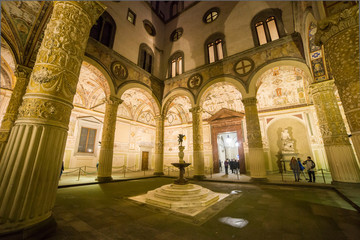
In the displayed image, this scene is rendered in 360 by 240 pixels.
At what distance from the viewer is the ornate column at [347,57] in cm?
240

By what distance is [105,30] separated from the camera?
31.0 feet

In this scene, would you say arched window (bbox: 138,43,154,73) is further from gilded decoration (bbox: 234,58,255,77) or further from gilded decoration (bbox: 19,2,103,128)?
gilded decoration (bbox: 19,2,103,128)

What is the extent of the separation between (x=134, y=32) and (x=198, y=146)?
956 cm

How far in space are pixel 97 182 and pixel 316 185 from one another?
9541 mm

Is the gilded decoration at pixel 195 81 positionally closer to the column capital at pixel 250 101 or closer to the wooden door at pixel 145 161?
the column capital at pixel 250 101

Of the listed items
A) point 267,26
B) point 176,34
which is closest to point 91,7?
point 267,26

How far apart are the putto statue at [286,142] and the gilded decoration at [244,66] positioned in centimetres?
617

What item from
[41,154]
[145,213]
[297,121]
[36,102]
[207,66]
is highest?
[207,66]

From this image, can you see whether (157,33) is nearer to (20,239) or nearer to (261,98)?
(261,98)

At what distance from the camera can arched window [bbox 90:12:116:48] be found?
8.88 m

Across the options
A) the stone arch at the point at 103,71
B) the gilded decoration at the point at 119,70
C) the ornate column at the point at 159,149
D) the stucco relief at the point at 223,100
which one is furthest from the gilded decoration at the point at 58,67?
the stucco relief at the point at 223,100

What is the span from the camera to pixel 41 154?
7.39ft

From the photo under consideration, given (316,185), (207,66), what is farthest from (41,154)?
(207,66)

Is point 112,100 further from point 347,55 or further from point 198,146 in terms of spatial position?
point 347,55
